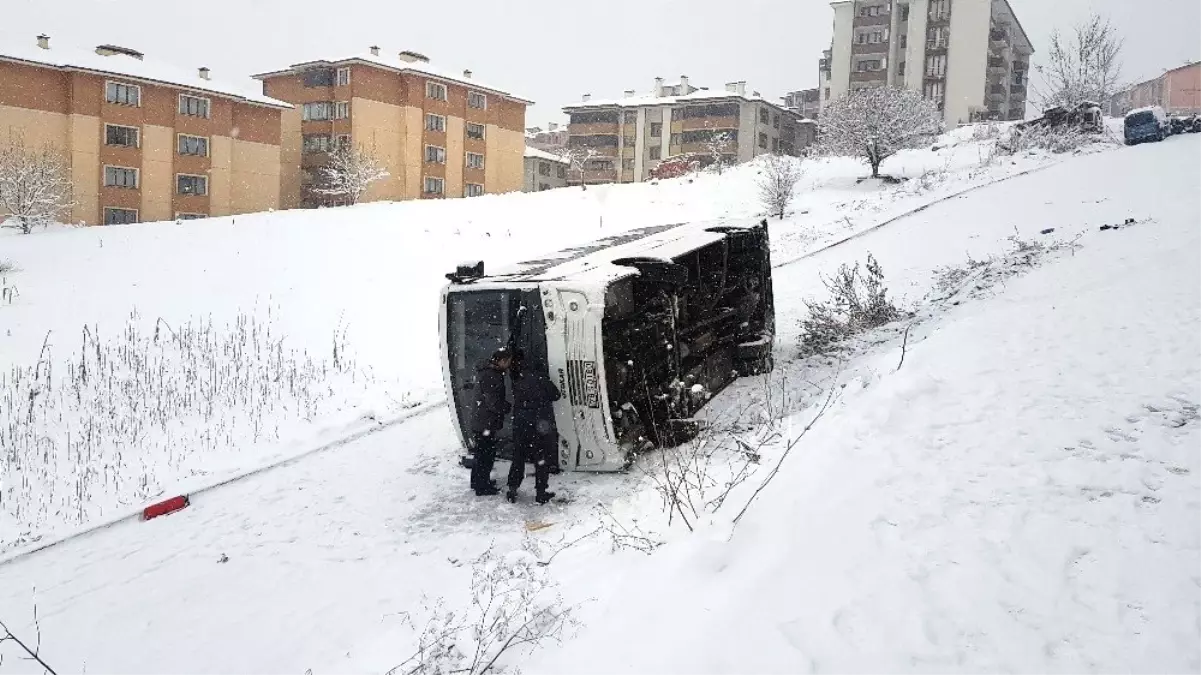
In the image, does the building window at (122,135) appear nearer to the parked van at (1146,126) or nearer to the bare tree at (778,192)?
the bare tree at (778,192)

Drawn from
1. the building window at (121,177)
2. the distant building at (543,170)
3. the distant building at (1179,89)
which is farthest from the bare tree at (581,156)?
the distant building at (1179,89)

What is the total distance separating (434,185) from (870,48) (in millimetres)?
40566

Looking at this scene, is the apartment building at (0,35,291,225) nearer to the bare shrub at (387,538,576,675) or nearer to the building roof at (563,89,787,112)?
the building roof at (563,89,787,112)

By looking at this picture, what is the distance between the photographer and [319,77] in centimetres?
4566

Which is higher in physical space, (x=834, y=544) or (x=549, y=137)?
(x=549, y=137)

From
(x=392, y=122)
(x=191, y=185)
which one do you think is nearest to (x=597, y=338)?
(x=191, y=185)

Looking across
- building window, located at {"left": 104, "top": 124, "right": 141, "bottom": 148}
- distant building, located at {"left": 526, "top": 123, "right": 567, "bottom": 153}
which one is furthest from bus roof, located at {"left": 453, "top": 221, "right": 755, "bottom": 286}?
distant building, located at {"left": 526, "top": 123, "right": 567, "bottom": 153}

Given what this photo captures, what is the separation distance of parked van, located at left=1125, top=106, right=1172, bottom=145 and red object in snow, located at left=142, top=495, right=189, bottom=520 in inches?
1212

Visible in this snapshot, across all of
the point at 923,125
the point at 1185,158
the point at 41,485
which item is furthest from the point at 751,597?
the point at 923,125

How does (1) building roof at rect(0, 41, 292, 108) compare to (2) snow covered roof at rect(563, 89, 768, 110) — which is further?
(2) snow covered roof at rect(563, 89, 768, 110)

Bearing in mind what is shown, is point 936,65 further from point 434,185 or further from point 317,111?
point 317,111

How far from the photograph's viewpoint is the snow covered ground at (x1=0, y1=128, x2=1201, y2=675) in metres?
3.67

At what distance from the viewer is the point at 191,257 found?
20766 millimetres

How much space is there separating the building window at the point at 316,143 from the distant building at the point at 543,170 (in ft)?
82.0
